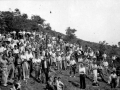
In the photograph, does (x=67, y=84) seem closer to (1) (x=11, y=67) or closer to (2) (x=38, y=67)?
(2) (x=38, y=67)

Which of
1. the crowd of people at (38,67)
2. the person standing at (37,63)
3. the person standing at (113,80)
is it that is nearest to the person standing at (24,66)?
the crowd of people at (38,67)

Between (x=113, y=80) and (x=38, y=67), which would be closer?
(x=38, y=67)

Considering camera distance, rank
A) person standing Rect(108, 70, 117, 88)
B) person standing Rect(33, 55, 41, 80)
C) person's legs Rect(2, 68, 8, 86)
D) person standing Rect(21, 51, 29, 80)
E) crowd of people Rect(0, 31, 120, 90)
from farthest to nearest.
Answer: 1. person standing Rect(108, 70, 117, 88)
2. person standing Rect(33, 55, 41, 80)
3. person standing Rect(21, 51, 29, 80)
4. crowd of people Rect(0, 31, 120, 90)
5. person's legs Rect(2, 68, 8, 86)

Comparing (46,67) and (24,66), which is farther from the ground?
(24,66)

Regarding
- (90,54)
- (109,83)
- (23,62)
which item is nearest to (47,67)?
(23,62)

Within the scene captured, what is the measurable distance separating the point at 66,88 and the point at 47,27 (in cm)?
4444

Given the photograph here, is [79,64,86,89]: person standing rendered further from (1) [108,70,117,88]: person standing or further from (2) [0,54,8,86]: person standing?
(2) [0,54,8,86]: person standing

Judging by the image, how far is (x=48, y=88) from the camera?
1355 centimetres

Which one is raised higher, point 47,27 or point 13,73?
point 47,27

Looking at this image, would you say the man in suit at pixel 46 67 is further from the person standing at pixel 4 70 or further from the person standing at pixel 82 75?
the person standing at pixel 4 70

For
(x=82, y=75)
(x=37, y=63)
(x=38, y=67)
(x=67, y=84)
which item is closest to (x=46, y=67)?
(x=38, y=67)

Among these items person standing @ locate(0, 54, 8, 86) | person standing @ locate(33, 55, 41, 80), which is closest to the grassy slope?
person standing @ locate(0, 54, 8, 86)

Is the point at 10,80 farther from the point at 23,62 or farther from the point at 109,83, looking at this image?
the point at 109,83

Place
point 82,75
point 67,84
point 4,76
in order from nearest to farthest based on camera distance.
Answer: point 4,76 → point 82,75 → point 67,84
